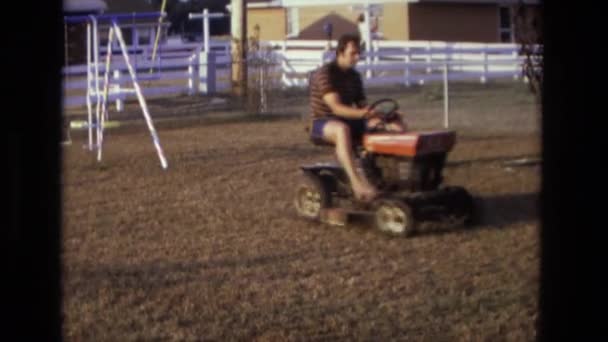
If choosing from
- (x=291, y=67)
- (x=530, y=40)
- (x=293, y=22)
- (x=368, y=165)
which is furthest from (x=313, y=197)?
(x=293, y=22)

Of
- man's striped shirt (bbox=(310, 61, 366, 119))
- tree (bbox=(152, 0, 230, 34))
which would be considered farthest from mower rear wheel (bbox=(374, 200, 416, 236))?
tree (bbox=(152, 0, 230, 34))

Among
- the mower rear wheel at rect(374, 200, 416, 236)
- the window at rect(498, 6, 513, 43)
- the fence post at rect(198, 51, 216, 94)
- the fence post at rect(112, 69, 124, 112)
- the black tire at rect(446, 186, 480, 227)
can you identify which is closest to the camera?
the mower rear wheel at rect(374, 200, 416, 236)

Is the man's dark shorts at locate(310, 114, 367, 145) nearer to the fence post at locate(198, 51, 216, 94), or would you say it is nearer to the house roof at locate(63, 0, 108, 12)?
the fence post at locate(198, 51, 216, 94)

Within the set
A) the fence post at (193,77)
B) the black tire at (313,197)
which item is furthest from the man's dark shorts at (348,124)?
the fence post at (193,77)

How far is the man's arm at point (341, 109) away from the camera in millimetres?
8680

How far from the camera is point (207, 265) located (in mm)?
7469

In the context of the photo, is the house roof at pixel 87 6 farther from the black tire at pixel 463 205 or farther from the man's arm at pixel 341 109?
the black tire at pixel 463 205

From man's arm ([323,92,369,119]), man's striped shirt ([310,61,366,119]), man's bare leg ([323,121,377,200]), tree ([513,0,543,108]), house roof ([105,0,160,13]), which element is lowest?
man's bare leg ([323,121,377,200])

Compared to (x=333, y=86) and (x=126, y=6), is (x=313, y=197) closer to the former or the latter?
(x=333, y=86)

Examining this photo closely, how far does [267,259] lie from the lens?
762cm

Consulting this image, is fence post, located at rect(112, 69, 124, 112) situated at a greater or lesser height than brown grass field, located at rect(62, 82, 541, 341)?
greater

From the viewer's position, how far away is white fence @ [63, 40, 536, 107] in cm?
2066

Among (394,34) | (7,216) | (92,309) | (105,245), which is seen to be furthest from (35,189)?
(394,34)

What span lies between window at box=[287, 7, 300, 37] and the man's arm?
31067mm
